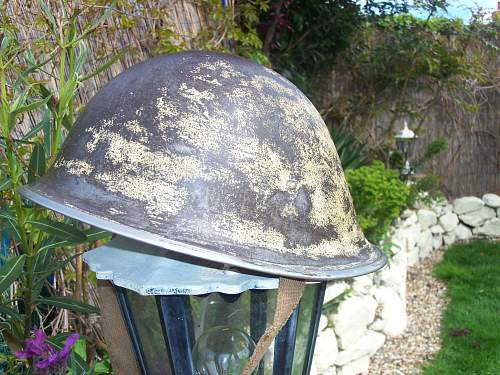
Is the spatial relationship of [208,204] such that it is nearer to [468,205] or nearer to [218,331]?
[218,331]

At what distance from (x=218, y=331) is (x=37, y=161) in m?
0.67

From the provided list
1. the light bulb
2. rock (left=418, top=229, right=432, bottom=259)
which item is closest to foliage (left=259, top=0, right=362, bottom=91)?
rock (left=418, top=229, right=432, bottom=259)

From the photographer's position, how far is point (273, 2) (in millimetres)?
5340

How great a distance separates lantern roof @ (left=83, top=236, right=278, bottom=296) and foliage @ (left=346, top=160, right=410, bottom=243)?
134 inches

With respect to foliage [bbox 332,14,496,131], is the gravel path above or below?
below

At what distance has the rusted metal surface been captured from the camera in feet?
3.33

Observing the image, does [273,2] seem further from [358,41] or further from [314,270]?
[314,270]

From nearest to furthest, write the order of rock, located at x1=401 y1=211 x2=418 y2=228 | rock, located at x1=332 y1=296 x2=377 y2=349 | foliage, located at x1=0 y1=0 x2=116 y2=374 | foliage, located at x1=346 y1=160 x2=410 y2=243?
foliage, located at x1=0 y1=0 x2=116 y2=374, rock, located at x1=332 y1=296 x2=377 y2=349, foliage, located at x1=346 y1=160 x2=410 y2=243, rock, located at x1=401 y1=211 x2=418 y2=228

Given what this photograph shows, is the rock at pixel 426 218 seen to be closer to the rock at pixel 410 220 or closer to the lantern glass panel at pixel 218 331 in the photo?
the rock at pixel 410 220

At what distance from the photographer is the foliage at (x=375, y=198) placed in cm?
455

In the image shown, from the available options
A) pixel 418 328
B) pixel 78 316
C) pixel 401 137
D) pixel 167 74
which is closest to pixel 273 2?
pixel 401 137

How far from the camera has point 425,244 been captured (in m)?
6.91

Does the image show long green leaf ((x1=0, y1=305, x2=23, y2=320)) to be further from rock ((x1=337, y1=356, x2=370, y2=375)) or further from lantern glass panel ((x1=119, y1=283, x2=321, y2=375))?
rock ((x1=337, y1=356, x2=370, y2=375))

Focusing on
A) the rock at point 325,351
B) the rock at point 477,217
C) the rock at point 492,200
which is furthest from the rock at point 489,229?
the rock at point 325,351
